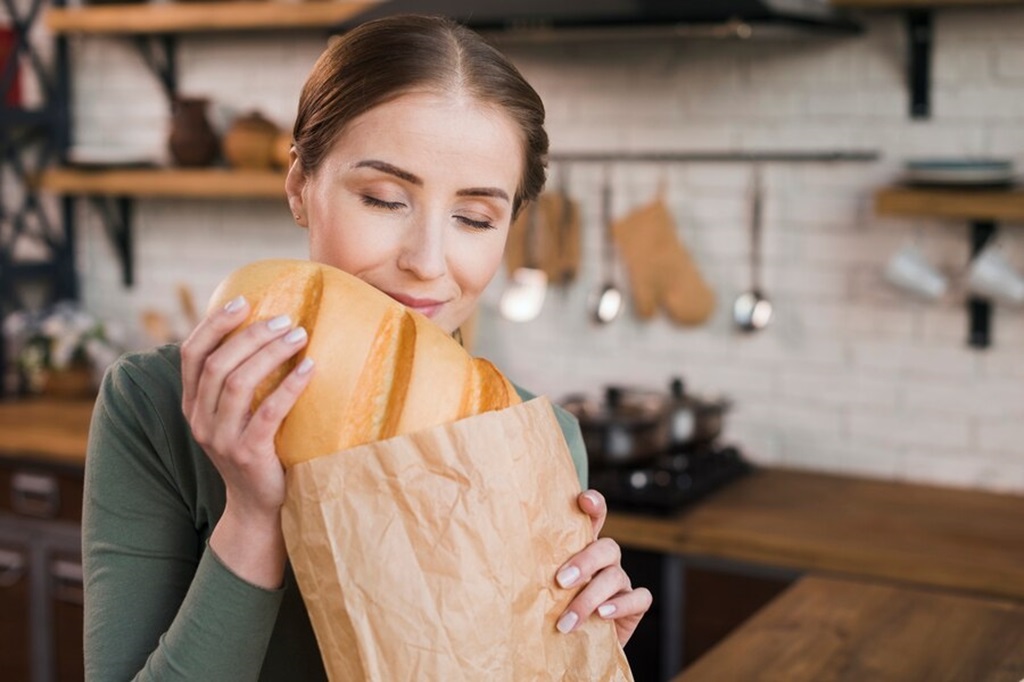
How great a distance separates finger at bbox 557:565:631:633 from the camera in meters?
1.02

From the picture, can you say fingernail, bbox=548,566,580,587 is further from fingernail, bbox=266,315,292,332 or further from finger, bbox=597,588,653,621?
fingernail, bbox=266,315,292,332

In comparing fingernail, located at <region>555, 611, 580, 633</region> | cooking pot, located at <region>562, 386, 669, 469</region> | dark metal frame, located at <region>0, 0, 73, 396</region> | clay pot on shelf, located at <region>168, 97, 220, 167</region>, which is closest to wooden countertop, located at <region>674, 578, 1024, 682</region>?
fingernail, located at <region>555, 611, 580, 633</region>

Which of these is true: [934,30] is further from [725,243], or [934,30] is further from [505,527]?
[505,527]

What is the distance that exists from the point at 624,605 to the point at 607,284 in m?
2.41

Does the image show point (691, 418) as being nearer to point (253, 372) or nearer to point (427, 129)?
point (427, 129)

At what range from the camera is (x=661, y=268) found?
3.37 m

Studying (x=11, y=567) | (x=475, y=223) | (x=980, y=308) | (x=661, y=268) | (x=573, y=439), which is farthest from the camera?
(x=11, y=567)

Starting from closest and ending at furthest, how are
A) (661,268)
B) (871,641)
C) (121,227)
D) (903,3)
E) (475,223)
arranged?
(475,223), (871,641), (903,3), (661,268), (121,227)

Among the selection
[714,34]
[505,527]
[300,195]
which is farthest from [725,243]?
[505,527]

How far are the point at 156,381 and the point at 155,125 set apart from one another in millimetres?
3194

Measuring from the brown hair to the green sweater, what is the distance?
253mm

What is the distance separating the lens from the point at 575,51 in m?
3.42

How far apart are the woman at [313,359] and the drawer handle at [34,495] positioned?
7.91ft

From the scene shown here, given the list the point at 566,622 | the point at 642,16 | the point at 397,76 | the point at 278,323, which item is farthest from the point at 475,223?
the point at 642,16
